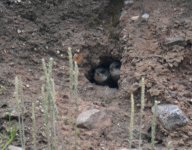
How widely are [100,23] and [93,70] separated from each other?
30 centimetres

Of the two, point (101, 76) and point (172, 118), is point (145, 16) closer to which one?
point (101, 76)

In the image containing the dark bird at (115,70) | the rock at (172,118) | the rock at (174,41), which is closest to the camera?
the rock at (172,118)

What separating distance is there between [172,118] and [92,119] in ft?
1.29

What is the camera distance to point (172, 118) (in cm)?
279

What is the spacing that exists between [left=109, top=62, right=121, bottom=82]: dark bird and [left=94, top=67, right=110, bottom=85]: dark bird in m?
0.03

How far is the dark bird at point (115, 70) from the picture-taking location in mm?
3284

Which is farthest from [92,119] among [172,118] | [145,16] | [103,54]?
[145,16]

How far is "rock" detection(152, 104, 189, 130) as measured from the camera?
2.79m

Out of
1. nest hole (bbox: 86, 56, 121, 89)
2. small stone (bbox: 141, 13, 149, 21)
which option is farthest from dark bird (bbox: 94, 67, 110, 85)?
small stone (bbox: 141, 13, 149, 21)

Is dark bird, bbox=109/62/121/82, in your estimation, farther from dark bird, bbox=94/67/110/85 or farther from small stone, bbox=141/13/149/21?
small stone, bbox=141/13/149/21

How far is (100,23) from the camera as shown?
349 cm

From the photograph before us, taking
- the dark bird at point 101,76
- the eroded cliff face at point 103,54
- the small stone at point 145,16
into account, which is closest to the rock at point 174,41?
the eroded cliff face at point 103,54

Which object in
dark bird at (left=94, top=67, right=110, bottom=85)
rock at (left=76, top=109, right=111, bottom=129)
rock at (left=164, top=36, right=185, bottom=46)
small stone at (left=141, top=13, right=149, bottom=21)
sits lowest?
rock at (left=76, top=109, right=111, bottom=129)

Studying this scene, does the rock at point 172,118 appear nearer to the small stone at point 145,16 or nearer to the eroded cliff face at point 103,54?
the eroded cliff face at point 103,54
